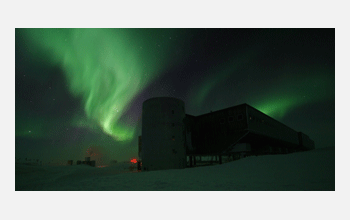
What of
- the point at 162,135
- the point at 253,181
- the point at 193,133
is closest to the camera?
the point at 253,181

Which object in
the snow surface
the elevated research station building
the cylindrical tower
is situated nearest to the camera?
the snow surface

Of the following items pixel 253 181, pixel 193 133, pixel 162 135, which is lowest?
pixel 253 181

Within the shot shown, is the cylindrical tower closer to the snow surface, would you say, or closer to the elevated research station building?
the elevated research station building

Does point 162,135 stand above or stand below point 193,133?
above

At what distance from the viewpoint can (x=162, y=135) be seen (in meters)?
21.8

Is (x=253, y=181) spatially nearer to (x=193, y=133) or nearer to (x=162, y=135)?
(x=162, y=135)

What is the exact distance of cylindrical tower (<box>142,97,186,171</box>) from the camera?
21562mm

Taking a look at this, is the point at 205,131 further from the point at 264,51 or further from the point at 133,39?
the point at 133,39

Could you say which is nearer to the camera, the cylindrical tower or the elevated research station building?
the cylindrical tower

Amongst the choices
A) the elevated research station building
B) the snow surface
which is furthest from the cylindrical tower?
the snow surface

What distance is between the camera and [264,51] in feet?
49.6

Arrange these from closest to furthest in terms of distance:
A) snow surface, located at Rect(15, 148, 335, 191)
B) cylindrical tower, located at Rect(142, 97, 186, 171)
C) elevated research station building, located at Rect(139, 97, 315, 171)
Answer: snow surface, located at Rect(15, 148, 335, 191) < cylindrical tower, located at Rect(142, 97, 186, 171) < elevated research station building, located at Rect(139, 97, 315, 171)

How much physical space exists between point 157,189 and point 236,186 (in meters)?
4.32

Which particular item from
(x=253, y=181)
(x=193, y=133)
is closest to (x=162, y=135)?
(x=193, y=133)
